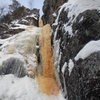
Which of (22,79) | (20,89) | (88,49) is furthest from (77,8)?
(20,89)

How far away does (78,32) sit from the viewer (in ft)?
33.1

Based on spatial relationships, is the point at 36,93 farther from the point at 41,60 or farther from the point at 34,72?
the point at 41,60

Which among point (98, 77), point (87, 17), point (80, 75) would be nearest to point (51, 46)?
point (87, 17)

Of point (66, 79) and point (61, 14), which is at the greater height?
point (61, 14)

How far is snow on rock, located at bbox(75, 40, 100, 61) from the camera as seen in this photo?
336 inches

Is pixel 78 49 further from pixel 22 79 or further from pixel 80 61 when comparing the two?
pixel 22 79

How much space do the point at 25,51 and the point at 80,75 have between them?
251 inches

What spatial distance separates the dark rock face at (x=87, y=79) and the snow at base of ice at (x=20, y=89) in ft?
7.09

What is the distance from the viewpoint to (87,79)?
7.95 meters

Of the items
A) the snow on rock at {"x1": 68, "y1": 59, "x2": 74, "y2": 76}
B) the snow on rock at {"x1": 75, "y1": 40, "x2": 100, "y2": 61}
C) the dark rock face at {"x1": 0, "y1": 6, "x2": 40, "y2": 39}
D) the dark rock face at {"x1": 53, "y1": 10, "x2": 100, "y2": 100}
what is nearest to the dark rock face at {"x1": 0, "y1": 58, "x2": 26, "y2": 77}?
the dark rock face at {"x1": 53, "y1": 10, "x2": 100, "y2": 100}

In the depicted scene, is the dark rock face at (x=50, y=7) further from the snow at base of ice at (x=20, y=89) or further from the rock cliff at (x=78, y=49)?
the snow at base of ice at (x=20, y=89)

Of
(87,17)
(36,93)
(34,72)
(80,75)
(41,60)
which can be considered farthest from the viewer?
(41,60)

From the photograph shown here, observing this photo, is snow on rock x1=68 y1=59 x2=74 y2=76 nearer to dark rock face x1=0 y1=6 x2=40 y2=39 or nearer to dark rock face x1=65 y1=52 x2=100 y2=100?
dark rock face x1=65 y1=52 x2=100 y2=100

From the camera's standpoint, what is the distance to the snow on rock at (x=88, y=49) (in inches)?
336
